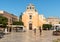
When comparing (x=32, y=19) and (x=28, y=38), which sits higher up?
(x=32, y=19)

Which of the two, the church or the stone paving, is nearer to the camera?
the stone paving

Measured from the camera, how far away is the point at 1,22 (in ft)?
195

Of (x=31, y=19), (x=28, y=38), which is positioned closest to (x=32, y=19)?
(x=31, y=19)

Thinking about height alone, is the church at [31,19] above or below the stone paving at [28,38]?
above

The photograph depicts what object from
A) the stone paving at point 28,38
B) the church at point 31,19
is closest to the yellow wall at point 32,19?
the church at point 31,19

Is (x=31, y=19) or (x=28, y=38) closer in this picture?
(x=28, y=38)

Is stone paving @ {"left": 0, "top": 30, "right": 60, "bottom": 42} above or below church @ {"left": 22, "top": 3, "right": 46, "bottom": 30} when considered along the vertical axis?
below

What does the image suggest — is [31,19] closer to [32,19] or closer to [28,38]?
[32,19]

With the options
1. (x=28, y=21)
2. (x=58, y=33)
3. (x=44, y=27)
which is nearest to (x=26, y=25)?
(x=28, y=21)

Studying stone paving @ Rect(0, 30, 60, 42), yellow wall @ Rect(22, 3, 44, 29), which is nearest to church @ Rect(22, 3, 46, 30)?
yellow wall @ Rect(22, 3, 44, 29)

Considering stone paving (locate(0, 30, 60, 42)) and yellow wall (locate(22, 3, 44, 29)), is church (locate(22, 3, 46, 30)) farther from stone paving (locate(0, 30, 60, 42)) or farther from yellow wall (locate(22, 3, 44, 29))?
stone paving (locate(0, 30, 60, 42))

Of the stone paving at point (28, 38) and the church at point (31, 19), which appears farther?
the church at point (31, 19)

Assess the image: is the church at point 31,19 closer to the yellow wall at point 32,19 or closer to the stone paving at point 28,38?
the yellow wall at point 32,19

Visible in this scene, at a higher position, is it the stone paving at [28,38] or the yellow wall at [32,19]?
the yellow wall at [32,19]
